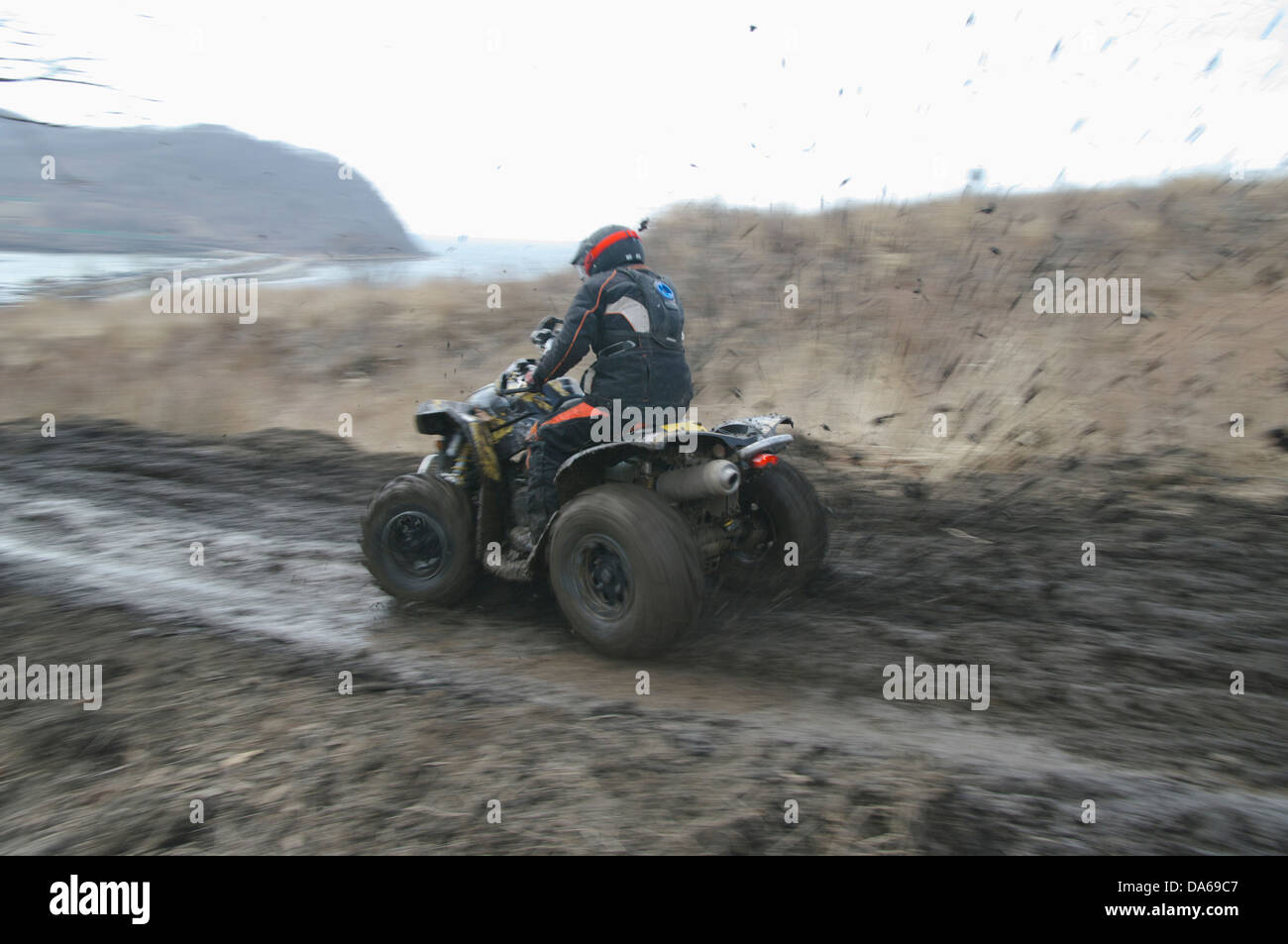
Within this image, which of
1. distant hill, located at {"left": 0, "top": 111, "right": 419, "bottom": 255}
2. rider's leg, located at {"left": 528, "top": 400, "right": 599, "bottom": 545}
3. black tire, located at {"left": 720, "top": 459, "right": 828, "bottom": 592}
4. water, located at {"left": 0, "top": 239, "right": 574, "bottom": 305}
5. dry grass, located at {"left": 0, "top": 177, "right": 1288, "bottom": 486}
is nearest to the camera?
rider's leg, located at {"left": 528, "top": 400, "right": 599, "bottom": 545}

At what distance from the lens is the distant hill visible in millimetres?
20953

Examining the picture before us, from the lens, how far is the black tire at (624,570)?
4.24 m

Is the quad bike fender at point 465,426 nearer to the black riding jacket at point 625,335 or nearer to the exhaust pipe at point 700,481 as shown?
the black riding jacket at point 625,335

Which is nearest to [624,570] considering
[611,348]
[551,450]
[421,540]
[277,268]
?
[551,450]

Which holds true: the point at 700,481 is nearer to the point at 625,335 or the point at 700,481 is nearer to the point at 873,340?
the point at 625,335

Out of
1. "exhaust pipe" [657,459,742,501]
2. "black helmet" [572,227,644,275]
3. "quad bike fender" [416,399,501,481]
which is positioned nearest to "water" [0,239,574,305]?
"quad bike fender" [416,399,501,481]

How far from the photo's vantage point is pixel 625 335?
4734 millimetres

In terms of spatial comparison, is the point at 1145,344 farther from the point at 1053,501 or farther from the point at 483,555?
the point at 483,555

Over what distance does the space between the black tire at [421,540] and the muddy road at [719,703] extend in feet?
0.67

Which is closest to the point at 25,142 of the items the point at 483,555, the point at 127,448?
the point at 483,555

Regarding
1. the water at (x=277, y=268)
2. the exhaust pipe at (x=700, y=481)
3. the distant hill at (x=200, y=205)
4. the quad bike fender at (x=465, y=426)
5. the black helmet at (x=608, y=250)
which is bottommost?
the exhaust pipe at (x=700, y=481)

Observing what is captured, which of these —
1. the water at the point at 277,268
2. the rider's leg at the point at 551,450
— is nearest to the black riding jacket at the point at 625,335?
the rider's leg at the point at 551,450

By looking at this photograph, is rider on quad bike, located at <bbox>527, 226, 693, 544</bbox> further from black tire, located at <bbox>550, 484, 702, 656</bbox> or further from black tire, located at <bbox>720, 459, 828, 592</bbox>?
black tire, located at <bbox>720, 459, 828, 592</bbox>

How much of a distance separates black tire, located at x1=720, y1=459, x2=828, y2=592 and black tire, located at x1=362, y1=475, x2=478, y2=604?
1566mm
